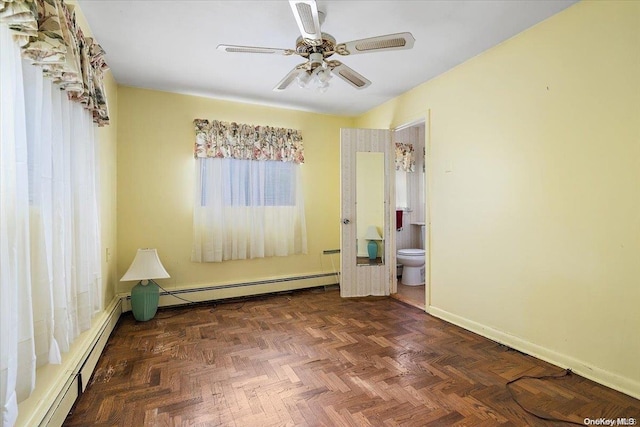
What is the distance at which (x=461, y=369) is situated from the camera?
7.15 ft

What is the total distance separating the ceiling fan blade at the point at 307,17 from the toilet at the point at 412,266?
3.25m

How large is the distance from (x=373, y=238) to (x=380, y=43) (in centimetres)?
256

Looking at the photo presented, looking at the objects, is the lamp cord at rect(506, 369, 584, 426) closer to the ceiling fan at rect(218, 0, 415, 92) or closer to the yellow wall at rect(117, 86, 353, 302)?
the ceiling fan at rect(218, 0, 415, 92)

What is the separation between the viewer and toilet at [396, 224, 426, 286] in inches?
172

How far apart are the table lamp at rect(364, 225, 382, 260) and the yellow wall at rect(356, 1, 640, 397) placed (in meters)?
0.99

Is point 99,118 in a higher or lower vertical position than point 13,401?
higher

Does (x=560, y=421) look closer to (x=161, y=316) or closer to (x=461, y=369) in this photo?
(x=461, y=369)

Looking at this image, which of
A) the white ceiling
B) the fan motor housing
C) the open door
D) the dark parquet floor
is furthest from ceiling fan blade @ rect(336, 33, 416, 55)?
the dark parquet floor

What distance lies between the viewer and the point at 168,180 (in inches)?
143

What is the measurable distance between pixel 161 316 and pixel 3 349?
7.94ft

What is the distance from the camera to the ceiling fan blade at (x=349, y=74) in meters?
2.25

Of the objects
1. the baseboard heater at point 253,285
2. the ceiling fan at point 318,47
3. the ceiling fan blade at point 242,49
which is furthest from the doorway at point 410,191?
the ceiling fan blade at point 242,49

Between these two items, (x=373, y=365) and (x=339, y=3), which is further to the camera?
(x=373, y=365)

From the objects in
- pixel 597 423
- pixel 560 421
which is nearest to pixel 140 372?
pixel 560 421
